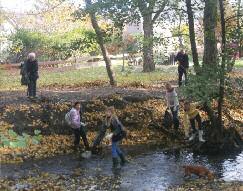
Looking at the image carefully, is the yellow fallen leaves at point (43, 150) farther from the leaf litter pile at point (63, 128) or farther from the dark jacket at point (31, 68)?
the dark jacket at point (31, 68)

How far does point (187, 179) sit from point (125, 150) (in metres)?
3.87

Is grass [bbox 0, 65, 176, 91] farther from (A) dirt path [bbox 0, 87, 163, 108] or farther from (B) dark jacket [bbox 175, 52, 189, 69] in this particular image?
(B) dark jacket [bbox 175, 52, 189, 69]

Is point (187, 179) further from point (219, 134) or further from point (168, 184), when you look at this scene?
point (219, 134)

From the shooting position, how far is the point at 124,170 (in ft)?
43.4

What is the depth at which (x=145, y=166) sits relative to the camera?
1366 centimetres

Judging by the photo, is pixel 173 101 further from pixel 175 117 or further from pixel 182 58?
pixel 182 58

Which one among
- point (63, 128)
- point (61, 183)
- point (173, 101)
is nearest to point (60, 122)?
point (63, 128)

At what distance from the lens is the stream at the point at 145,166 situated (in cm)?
1212

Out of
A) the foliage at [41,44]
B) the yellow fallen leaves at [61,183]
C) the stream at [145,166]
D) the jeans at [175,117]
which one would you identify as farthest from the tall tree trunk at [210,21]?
the foliage at [41,44]

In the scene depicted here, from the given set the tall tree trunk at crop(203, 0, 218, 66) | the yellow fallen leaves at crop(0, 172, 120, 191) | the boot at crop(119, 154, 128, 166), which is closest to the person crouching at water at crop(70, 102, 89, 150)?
the boot at crop(119, 154, 128, 166)

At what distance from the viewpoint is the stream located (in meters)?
12.1

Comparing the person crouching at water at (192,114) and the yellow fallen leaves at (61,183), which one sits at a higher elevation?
the person crouching at water at (192,114)

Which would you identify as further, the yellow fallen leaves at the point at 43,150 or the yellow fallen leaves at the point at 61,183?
the yellow fallen leaves at the point at 43,150

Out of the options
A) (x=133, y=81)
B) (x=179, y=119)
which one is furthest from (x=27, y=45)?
(x=179, y=119)
